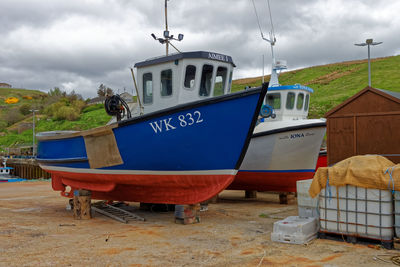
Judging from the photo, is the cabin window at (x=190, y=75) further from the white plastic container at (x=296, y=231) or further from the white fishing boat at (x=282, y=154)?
the white plastic container at (x=296, y=231)

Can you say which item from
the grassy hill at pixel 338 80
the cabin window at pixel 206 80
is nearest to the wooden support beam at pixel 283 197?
the cabin window at pixel 206 80

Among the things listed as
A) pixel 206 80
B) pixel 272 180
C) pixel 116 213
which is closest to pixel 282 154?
pixel 272 180

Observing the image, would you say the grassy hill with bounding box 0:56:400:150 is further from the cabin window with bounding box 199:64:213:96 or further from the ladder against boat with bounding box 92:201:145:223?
the ladder against boat with bounding box 92:201:145:223

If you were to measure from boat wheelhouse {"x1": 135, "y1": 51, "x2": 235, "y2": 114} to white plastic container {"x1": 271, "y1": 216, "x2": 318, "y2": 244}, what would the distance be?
11.7 ft

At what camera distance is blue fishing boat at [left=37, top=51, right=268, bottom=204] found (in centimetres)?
680

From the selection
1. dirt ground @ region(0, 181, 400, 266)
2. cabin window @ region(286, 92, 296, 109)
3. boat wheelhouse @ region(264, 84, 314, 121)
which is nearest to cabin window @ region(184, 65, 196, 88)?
dirt ground @ region(0, 181, 400, 266)

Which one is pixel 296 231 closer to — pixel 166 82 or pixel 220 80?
pixel 220 80

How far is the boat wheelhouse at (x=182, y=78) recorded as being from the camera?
8125 mm

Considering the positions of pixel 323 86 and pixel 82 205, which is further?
pixel 323 86

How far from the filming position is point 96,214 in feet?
29.7

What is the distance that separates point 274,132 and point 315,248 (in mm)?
5187

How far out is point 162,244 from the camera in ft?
19.2

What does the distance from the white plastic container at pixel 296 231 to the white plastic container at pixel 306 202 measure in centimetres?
26

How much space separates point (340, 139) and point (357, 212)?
2.60 meters
